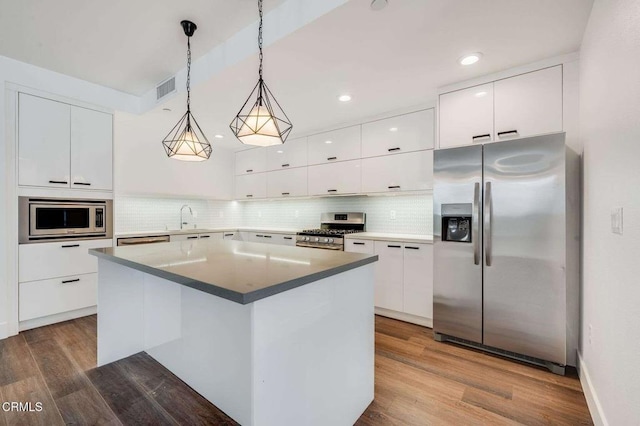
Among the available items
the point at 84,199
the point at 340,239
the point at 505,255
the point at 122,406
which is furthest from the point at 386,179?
the point at 84,199

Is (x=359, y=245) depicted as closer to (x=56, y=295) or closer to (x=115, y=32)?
(x=115, y=32)

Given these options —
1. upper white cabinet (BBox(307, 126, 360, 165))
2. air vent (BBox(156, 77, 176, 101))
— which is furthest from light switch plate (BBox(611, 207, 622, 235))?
air vent (BBox(156, 77, 176, 101))

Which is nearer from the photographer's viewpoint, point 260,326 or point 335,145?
point 260,326

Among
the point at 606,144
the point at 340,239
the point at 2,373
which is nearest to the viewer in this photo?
the point at 606,144

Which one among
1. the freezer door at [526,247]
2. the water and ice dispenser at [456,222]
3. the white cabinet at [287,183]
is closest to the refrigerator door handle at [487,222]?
the freezer door at [526,247]

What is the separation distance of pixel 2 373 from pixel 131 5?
2.80m

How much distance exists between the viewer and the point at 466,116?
2635 millimetres

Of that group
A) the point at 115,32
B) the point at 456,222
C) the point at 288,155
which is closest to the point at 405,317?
the point at 456,222

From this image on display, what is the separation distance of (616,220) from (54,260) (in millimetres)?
4547

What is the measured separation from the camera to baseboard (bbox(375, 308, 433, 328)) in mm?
2959

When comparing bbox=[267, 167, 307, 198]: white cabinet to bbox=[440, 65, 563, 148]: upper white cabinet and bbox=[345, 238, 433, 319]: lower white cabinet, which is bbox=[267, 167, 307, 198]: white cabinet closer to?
bbox=[345, 238, 433, 319]: lower white cabinet

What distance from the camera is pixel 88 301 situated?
325cm

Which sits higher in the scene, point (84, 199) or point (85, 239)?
point (84, 199)

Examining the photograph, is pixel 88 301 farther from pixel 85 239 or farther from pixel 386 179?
pixel 386 179
